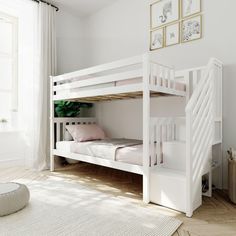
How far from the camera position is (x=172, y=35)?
2939 mm

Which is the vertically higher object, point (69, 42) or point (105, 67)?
point (69, 42)

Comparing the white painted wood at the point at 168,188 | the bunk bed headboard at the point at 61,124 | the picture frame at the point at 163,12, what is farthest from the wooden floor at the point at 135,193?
the picture frame at the point at 163,12

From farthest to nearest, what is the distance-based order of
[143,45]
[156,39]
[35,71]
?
[35,71]
[143,45]
[156,39]

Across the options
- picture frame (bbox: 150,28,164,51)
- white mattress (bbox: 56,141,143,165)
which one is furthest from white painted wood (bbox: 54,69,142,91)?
picture frame (bbox: 150,28,164,51)

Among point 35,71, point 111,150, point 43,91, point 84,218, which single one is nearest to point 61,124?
point 43,91

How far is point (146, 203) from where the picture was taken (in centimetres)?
204

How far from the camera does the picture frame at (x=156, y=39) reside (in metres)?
3.04

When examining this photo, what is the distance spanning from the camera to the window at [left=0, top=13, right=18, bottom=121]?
3520 mm

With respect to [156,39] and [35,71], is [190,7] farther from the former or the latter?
[35,71]

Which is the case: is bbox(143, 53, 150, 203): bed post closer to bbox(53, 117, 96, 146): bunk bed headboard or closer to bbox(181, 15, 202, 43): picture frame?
bbox(181, 15, 202, 43): picture frame

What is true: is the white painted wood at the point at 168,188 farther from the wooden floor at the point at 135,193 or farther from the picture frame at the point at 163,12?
the picture frame at the point at 163,12

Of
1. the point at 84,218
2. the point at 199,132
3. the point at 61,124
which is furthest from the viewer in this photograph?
the point at 61,124

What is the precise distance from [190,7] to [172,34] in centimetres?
36

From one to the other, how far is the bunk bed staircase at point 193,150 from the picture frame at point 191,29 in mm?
444
